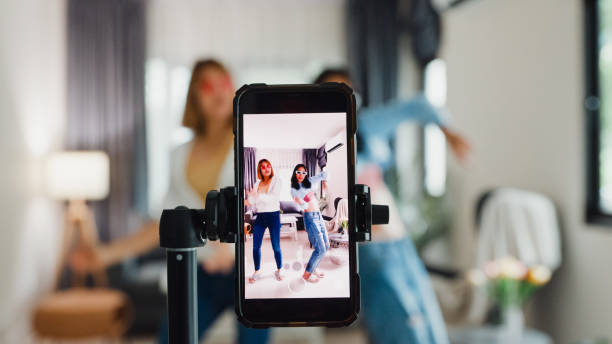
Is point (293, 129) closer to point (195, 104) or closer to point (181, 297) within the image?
point (181, 297)

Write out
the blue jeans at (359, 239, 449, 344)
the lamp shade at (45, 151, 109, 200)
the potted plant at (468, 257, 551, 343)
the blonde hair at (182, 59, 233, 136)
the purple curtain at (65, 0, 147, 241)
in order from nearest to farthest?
the blonde hair at (182, 59, 233, 136)
the blue jeans at (359, 239, 449, 344)
the potted plant at (468, 257, 551, 343)
the lamp shade at (45, 151, 109, 200)
the purple curtain at (65, 0, 147, 241)

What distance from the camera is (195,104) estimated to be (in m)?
1.20

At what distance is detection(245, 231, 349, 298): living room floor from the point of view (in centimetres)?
42

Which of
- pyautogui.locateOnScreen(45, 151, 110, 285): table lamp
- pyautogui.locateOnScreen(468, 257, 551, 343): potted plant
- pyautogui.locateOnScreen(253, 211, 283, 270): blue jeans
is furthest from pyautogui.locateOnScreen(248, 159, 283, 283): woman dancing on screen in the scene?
pyautogui.locateOnScreen(45, 151, 110, 285): table lamp

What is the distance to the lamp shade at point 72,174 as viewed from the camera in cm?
340

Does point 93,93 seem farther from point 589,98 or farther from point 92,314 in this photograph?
point 589,98

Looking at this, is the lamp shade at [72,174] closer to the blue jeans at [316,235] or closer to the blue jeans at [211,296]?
the blue jeans at [211,296]

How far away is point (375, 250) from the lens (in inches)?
50.4

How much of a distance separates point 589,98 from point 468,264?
170 centimetres

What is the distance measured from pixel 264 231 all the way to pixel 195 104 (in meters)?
0.83

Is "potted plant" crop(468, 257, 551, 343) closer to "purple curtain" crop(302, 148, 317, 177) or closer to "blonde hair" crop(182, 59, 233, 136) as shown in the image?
"blonde hair" crop(182, 59, 233, 136)

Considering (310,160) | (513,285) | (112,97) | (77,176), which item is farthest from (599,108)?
(112,97)

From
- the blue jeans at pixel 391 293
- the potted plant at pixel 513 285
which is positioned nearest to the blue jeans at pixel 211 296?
the blue jeans at pixel 391 293

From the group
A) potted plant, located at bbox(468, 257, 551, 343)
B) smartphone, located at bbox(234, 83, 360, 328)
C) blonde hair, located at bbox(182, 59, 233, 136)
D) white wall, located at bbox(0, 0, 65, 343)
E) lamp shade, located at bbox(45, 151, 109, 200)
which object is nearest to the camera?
smartphone, located at bbox(234, 83, 360, 328)
